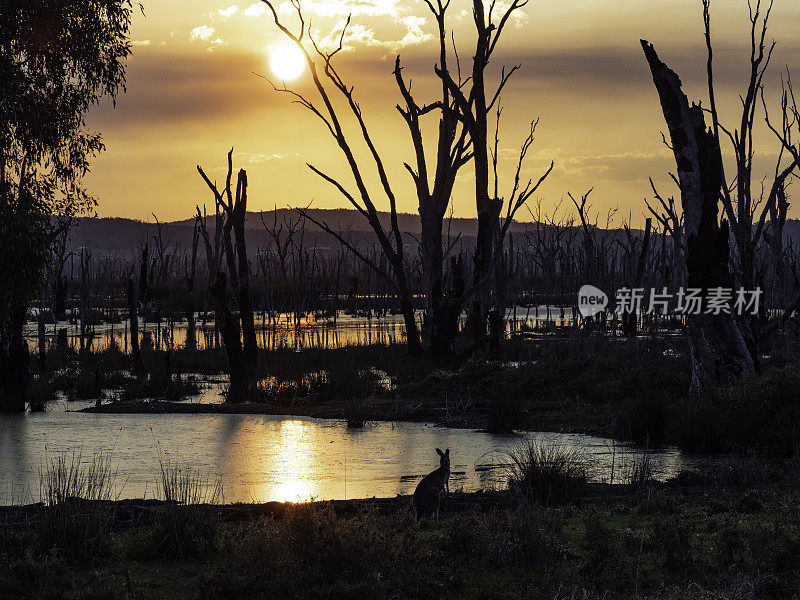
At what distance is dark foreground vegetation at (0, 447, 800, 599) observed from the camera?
6199 mm

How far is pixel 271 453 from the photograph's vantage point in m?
12.5

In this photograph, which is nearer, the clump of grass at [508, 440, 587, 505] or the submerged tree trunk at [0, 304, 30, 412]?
the clump of grass at [508, 440, 587, 505]

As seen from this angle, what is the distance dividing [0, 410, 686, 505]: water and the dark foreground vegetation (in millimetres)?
1756

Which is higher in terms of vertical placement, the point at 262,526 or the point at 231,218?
the point at 231,218

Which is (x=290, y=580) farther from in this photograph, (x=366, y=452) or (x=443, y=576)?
(x=366, y=452)

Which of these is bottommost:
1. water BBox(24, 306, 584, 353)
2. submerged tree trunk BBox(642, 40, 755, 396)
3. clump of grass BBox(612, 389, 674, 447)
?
clump of grass BBox(612, 389, 674, 447)

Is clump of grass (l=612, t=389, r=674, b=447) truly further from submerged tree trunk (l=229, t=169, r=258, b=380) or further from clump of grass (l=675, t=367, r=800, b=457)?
submerged tree trunk (l=229, t=169, r=258, b=380)

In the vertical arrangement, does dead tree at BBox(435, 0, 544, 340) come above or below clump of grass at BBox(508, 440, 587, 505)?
above

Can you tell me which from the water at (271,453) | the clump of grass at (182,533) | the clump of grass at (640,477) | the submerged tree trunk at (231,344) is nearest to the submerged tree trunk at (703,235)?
the water at (271,453)

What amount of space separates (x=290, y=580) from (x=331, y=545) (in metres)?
0.38

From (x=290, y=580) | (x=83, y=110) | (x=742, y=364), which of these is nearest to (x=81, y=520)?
(x=290, y=580)

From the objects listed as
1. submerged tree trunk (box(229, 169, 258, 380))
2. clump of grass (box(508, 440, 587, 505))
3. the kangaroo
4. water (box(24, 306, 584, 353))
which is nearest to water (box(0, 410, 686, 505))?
clump of grass (box(508, 440, 587, 505))

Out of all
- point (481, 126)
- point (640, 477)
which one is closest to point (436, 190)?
point (481, 126)

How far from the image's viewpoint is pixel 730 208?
14.4 metres
